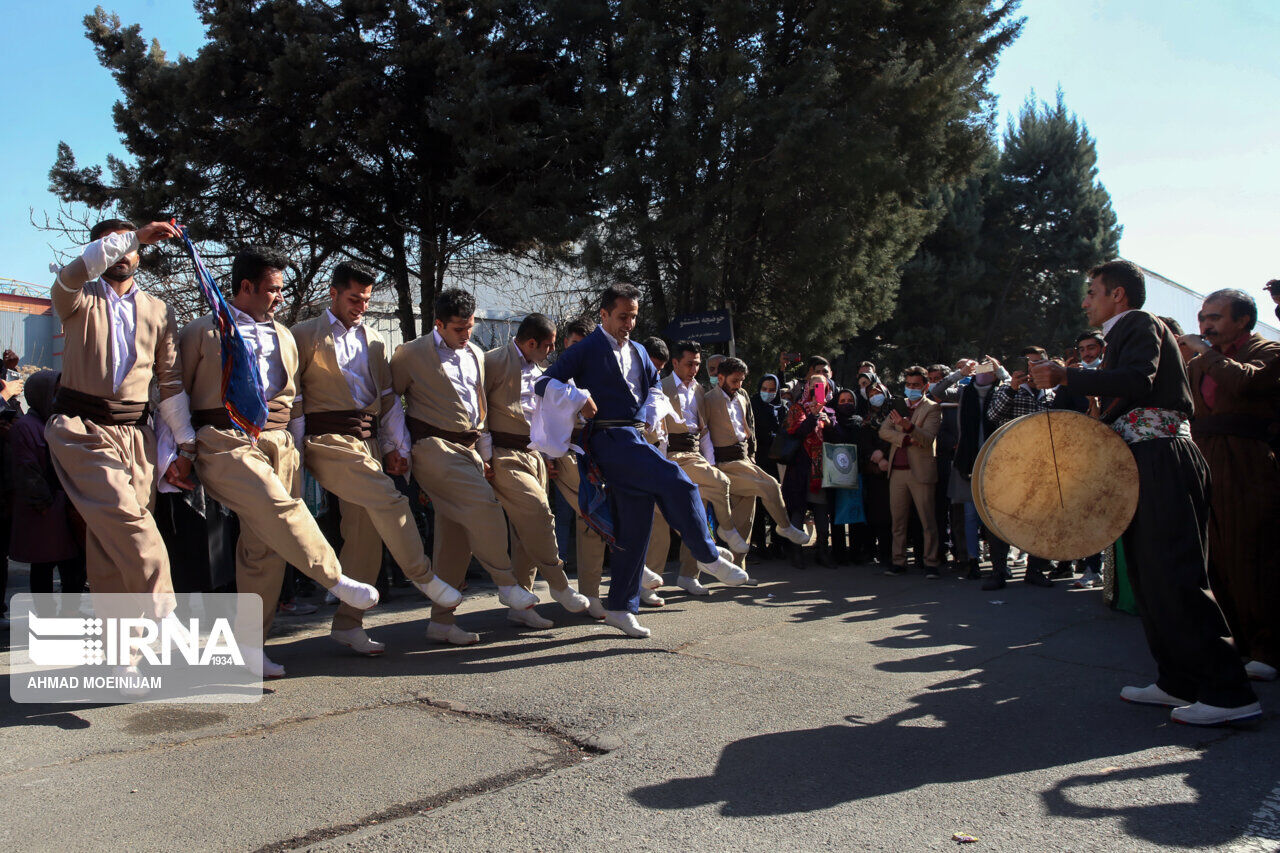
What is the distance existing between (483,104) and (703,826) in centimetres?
1088

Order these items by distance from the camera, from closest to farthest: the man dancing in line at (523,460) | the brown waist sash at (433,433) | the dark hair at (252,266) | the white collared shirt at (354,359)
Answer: the dark hair at (252,266) → the white collared shirt at (354,359) → the brown waist sash at (433,433) → the man dancing in line at (523,460)

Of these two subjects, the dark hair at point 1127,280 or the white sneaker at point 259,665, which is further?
the white sneaker at point 259,665

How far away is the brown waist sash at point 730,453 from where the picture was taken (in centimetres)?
865

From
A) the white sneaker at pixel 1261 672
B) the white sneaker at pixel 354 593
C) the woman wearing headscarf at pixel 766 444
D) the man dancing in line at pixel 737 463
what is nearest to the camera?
the white sneaker at pixel 354 593

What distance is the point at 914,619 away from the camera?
6.56m

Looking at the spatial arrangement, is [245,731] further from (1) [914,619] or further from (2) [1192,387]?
(2) [1192,387]

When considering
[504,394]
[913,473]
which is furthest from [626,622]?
[913,473]

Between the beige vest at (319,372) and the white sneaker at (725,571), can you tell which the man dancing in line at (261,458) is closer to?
the beige vest at (319,372)

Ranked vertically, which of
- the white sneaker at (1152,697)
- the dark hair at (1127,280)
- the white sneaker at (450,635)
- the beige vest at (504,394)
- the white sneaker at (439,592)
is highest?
the dark hair at (1127,280)

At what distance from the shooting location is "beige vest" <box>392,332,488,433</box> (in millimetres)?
5715

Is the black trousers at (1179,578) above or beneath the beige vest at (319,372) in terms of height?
beneath

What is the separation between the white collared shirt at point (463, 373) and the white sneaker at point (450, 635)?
48.0 inches

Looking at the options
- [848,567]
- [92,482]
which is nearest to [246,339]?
[92,482]

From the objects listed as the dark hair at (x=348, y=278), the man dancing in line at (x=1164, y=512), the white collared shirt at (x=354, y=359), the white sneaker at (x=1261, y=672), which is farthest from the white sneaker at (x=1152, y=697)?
the dark hair at (x=348, y=278)
